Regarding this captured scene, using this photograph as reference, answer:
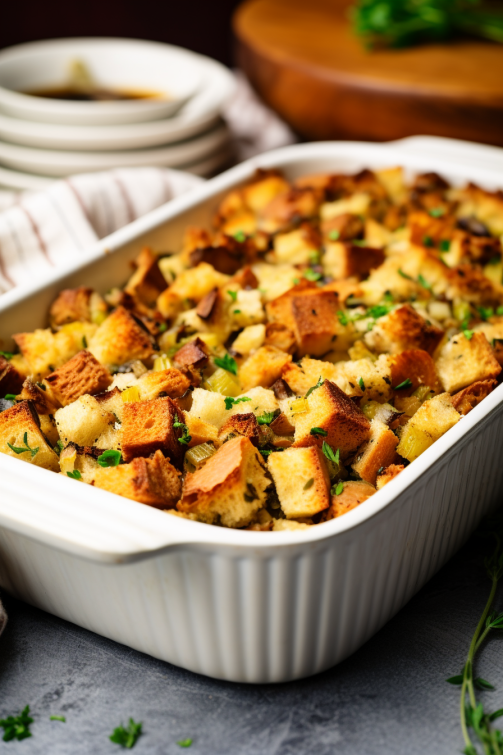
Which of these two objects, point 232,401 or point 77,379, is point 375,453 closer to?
point 232,401

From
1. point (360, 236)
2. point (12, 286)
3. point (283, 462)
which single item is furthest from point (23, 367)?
point (360, 236)

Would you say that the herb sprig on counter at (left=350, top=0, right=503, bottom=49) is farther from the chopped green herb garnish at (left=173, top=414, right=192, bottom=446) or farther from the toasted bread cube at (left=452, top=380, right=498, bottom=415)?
the chopped green herb garnish at (left=173, top=414, right=192, bottom=446)

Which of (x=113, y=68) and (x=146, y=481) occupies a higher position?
(x=113, y=68)

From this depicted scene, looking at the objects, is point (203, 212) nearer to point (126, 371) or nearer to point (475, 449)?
point (126, 371)

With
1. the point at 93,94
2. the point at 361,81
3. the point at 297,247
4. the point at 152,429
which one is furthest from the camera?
the point at 93,94

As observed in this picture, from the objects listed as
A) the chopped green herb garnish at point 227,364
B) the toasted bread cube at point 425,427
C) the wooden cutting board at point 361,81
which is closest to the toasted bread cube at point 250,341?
the chopped green herb garnish at point 227,364

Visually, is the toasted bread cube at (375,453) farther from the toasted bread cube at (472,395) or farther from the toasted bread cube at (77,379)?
the toasted bread cube at (77,379)

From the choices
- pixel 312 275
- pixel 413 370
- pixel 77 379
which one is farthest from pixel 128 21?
pixel 413 370
